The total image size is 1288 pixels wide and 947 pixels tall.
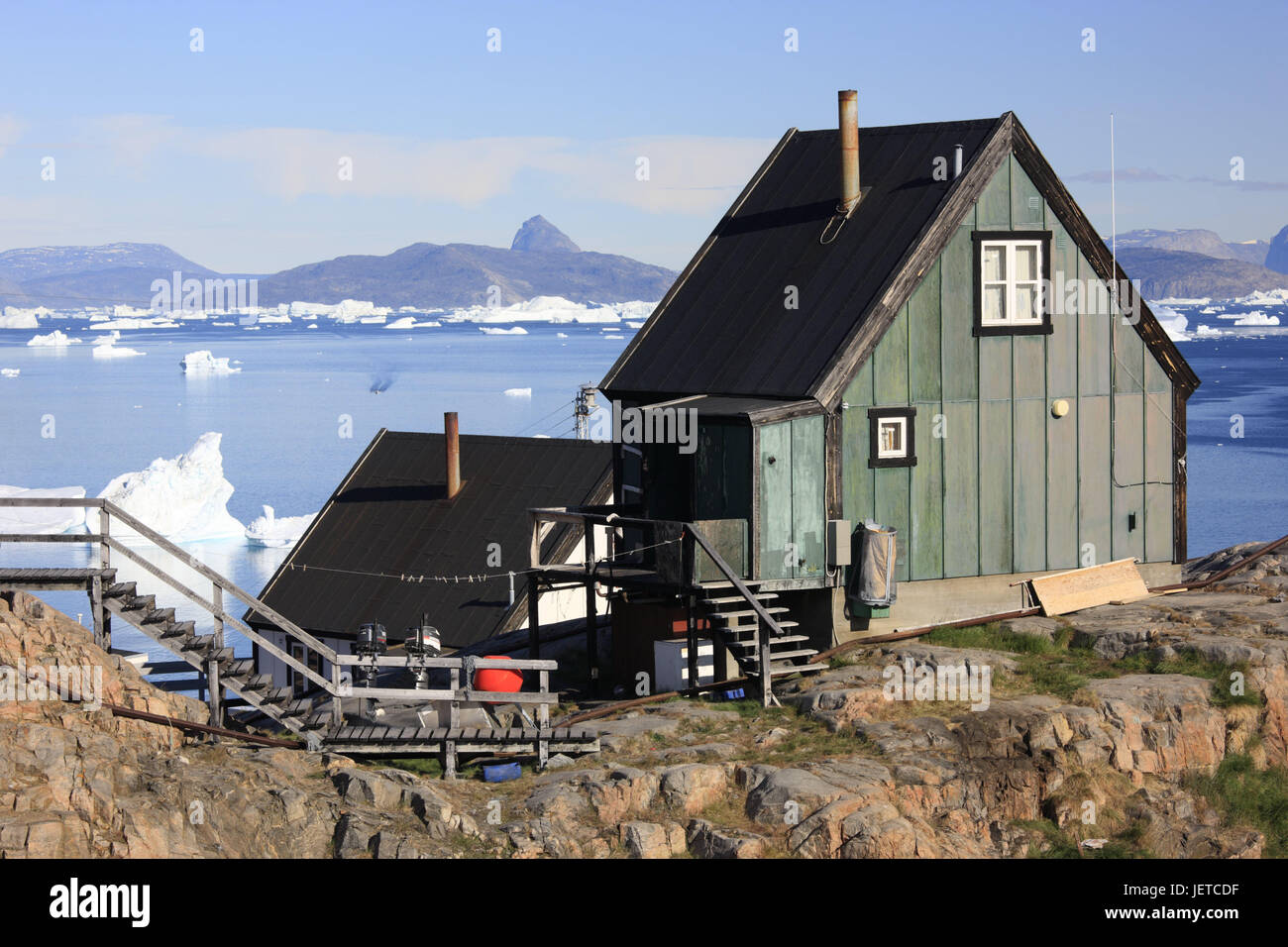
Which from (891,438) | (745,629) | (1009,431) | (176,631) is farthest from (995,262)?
(176,631)

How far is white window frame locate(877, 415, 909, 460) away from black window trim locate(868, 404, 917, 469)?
2 centimetres

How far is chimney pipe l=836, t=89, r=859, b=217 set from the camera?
26.6 m

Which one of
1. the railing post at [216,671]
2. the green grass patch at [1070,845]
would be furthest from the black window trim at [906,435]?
the railing post at [216,671]

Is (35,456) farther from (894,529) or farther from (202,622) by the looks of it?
(894,529)

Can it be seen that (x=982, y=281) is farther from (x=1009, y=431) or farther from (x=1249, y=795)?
(x=1249, y=795)

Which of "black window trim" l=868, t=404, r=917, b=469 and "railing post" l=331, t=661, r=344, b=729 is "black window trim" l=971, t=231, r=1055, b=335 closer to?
"black window trim" l=868, t=404, r=917, b=469

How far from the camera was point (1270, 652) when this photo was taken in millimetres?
23203

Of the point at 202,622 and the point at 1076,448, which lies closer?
the point at 1076,448

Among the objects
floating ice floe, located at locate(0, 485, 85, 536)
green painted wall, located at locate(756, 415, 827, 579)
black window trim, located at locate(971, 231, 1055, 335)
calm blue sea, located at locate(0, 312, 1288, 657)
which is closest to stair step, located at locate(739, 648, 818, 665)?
green painted wall, located at locate(756, 415, 827, 579)

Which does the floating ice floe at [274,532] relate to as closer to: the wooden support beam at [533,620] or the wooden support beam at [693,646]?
the wooden support beam at [533,620]

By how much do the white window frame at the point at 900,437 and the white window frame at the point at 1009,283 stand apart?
2.25 meters

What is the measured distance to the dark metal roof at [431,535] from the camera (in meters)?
38.8

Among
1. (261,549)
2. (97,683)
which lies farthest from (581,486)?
(261,549)

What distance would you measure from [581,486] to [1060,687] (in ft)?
63.7
